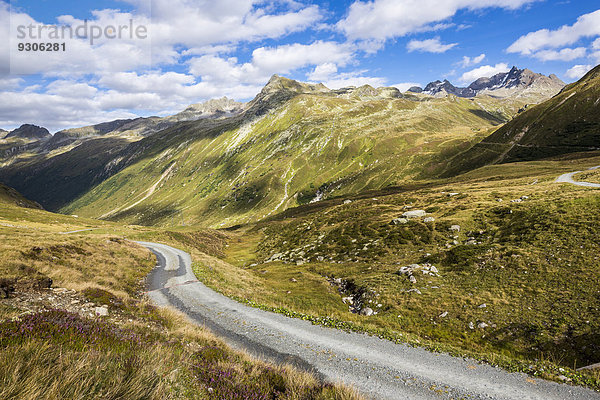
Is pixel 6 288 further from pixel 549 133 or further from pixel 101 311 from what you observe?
pixel 549 133

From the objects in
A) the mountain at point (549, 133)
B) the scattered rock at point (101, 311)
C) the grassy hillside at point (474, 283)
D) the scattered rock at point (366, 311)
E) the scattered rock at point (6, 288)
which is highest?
the mountain at point (549, 133)

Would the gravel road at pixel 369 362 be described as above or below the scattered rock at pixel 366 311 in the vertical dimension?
above

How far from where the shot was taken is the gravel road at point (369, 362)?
10305 mm

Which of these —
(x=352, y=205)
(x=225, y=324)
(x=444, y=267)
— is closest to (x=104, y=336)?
(x=225, y=324)

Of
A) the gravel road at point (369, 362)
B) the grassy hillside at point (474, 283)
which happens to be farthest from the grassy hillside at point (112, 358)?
the grassy hillside at point (474, 283)

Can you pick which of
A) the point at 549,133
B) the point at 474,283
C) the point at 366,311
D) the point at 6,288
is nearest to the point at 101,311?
the point at 6,288

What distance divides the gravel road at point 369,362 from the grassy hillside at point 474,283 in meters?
1.14

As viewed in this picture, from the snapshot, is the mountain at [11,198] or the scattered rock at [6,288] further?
the mountain at [11,198]

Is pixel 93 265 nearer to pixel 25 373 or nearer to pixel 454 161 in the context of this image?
Answer: pixel 25 373

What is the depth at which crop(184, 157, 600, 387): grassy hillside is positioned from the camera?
17.1 meters

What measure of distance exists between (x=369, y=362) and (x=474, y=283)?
741 inches

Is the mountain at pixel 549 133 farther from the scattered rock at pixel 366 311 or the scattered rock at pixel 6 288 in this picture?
the scattered rock at pixel 6 288

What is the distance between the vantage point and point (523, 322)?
19.1 m

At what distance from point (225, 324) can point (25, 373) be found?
1365cm
